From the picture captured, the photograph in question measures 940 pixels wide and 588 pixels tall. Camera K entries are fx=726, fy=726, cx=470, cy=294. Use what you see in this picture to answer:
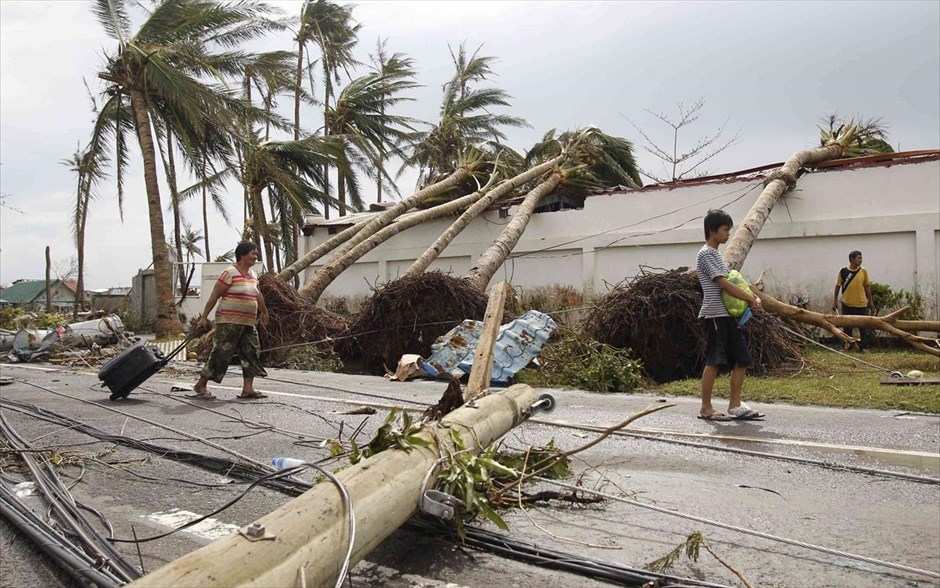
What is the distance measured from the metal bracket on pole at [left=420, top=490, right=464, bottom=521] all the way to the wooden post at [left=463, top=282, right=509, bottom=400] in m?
1.41

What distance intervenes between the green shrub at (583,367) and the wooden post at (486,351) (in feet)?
11.9

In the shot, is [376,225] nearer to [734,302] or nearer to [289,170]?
[289,170]

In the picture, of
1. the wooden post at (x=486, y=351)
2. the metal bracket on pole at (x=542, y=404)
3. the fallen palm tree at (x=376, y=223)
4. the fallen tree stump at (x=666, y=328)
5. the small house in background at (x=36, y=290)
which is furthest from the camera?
the small house in background at (x=36, y=290)

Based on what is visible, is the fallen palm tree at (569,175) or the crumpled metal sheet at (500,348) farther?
the fallen palm tree at (569,175)

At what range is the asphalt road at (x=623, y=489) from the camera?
2865 millimetres

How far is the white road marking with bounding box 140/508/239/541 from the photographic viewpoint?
10.6 ft

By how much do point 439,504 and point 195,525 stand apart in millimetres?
1290

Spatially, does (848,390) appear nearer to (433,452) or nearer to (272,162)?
(433,452)

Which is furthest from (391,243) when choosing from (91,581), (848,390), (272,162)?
(91,581)

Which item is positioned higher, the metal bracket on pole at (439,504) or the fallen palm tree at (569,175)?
the fallen palm tree at (569,175)

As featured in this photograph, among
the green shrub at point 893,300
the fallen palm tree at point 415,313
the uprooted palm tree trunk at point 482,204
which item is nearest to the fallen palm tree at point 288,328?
the fallen palm tree at point 415,313

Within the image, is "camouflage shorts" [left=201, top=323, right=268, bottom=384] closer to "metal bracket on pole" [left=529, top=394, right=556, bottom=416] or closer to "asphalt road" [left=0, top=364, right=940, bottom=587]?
"asphalt road" [left=0, top=364, right=940, bottom=587]

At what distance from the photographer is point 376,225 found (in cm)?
1706

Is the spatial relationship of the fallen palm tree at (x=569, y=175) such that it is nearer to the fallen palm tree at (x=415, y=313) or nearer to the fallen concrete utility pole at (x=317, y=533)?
the fallen palm tree at (x=415, y=313)
